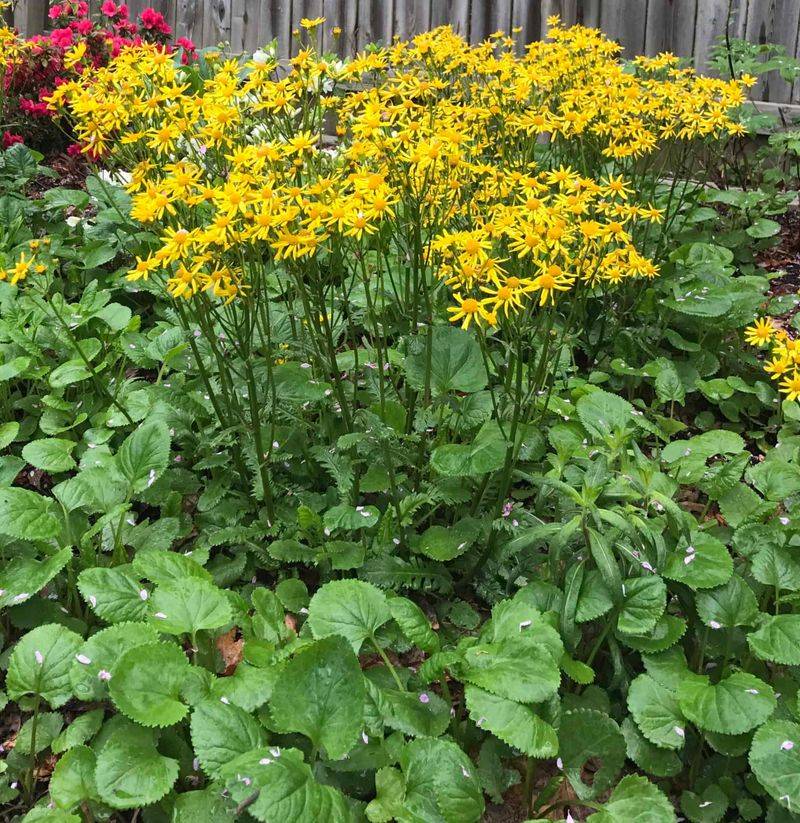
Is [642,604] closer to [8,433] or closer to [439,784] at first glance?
[439,784]

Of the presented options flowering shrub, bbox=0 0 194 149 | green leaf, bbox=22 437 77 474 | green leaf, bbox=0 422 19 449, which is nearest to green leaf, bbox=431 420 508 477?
green leaf, bbox=22 437 77 474

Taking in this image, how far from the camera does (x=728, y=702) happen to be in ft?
6.22

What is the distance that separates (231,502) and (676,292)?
1.96 metres

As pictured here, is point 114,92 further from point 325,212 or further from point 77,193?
point 77,193

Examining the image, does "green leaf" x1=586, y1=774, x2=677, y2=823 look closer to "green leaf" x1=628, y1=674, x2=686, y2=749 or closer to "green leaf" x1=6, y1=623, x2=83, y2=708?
"green leaf" x1=628, y1=674, x2=686, y2=749

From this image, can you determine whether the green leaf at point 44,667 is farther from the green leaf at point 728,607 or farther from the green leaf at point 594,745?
the green leaf at point 728,607

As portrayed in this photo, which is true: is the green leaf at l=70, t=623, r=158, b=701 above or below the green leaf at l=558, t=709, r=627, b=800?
above

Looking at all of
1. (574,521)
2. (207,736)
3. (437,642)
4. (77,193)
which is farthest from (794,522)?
(77,193)

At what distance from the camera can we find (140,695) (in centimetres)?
182

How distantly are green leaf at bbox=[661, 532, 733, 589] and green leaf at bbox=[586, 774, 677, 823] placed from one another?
494 millimetres

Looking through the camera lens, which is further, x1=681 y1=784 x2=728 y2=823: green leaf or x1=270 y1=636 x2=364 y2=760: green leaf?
x1=681 y1=784 x2=728 y2=823: green leaf

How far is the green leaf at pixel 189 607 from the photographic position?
78.0 inches

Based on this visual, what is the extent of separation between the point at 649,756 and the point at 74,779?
4.27 ft

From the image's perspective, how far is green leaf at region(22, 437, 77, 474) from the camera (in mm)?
2568
